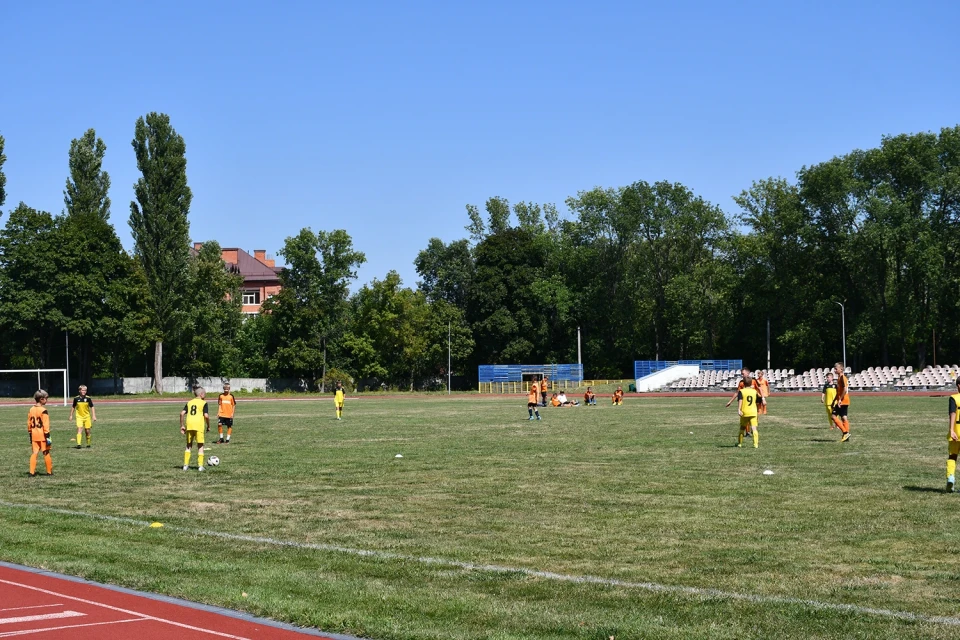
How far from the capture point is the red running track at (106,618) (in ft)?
28.3

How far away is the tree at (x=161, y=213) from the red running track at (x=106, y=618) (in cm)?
7748

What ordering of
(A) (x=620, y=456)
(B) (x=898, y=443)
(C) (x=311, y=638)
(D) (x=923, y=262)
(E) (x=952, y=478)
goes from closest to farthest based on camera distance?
(C) (x=311, y=638), (E) (x=952, y=478), (A) (x=620, y=456), (B) (x=898, y=443), (D) (x=923, y=262)

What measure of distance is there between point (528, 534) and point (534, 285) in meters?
92.7

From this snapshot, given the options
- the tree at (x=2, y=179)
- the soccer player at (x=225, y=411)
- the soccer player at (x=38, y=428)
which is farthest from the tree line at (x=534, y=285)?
the soccer player at (x=38, y=428)

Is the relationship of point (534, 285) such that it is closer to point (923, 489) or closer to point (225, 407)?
point (225, 407)

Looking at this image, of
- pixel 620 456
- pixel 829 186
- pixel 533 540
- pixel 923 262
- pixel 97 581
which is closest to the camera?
pixel 97 581

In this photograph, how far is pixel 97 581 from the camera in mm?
10812

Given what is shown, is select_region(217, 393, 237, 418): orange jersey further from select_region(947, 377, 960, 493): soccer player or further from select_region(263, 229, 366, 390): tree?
select_region(263, 229, 366, 390): tree

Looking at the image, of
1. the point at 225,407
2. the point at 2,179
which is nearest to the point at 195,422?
the point at 225,407

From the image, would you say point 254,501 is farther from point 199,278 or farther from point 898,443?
point 199,278

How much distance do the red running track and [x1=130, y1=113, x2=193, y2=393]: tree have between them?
7748 cm

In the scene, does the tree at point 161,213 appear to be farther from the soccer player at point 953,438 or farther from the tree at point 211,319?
the soccer player at point 953,438

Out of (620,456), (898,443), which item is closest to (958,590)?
(620,456)

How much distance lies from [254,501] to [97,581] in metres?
6.04
